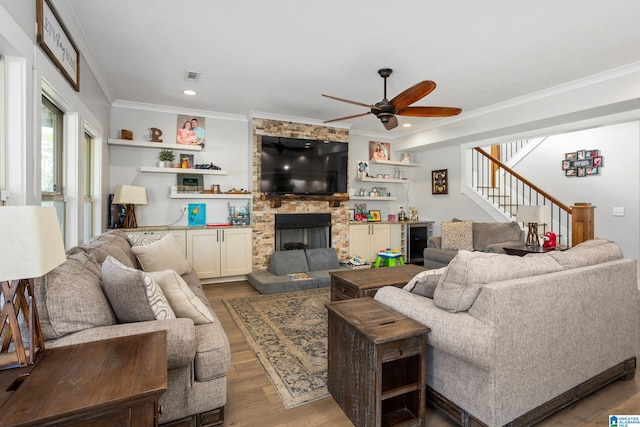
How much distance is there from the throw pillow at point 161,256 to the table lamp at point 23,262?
1.84m

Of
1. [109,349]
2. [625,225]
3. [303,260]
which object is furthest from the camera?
[303,260]

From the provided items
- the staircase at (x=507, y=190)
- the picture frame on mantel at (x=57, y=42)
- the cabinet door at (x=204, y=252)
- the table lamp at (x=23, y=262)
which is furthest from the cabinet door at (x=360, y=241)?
the table lamp at (x=23, y=262)

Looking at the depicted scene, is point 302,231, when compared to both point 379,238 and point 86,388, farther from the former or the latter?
point 86,388

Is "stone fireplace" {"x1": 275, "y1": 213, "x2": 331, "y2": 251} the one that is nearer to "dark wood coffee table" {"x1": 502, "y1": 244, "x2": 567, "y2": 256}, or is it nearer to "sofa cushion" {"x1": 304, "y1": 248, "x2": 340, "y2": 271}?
"sofa cushion" {"x1": 304, "y1": 248, "x2": 340, "y2": 271}

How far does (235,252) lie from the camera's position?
4930mm

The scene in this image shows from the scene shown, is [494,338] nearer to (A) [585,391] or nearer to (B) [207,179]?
(A) [585,391]

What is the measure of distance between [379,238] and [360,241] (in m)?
0.42

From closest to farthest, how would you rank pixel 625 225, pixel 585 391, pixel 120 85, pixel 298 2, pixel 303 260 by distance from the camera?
pixel 585 391
pixel 298 2
pixel 120 85
pixel 625 225
pixel 303 260

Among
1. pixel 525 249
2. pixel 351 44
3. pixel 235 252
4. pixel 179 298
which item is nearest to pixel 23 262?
pixel 179 298

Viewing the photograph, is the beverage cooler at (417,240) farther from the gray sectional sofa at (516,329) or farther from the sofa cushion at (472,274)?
the sofa cushion at (472,274)

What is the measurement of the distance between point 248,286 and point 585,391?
391 centimetres

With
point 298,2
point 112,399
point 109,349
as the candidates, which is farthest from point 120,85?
point 112,399

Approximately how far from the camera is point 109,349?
1.26 metres

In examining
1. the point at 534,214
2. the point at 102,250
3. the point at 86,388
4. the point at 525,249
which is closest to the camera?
the point at 86,388
